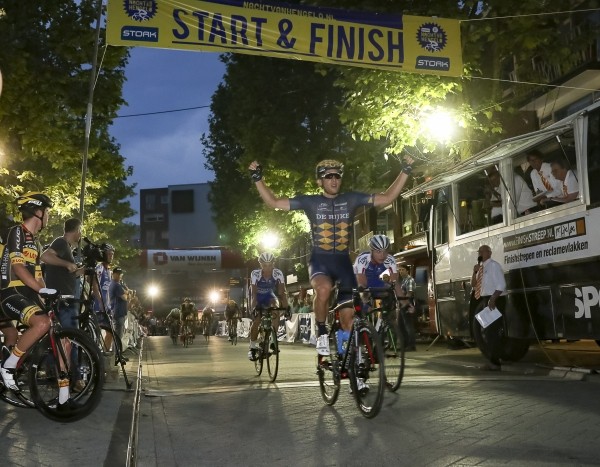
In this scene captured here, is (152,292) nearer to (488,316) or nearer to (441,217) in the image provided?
(441,217)

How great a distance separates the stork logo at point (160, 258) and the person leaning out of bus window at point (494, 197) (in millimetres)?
45745

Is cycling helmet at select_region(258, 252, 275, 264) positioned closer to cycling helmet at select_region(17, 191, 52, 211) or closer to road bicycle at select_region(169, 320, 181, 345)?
cycling helmet at select_region(17, 191, 52, 211)

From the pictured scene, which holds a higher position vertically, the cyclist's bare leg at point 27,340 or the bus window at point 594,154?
the bus window at point 594,154

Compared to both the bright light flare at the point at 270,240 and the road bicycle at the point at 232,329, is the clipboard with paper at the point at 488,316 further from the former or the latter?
the bright light flare at the point at 270,240

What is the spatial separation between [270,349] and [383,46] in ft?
18.0

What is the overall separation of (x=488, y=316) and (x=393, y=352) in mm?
4296

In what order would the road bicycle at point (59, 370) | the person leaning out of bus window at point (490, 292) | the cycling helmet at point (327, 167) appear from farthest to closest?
the person leaning out of bus window at point (490, 292), the cycling helmet at point (327, 167), the road bicycle at point (59, 370)

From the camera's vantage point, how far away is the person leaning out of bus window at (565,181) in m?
10.4

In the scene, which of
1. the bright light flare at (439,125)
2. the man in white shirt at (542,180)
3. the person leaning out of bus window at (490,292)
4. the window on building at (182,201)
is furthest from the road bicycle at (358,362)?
the window on building at (182,201)

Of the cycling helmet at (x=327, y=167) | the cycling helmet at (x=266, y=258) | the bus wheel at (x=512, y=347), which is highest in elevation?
the cycling helmet at (x=327, y=167)

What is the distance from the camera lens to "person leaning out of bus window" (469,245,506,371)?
11734 millimetres

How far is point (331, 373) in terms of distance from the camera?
327 inches

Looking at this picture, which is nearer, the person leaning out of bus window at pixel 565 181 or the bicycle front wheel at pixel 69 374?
the bicycle front wheel at pixel 69 374

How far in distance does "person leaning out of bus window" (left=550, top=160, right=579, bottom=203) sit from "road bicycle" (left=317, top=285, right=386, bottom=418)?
3895mm
